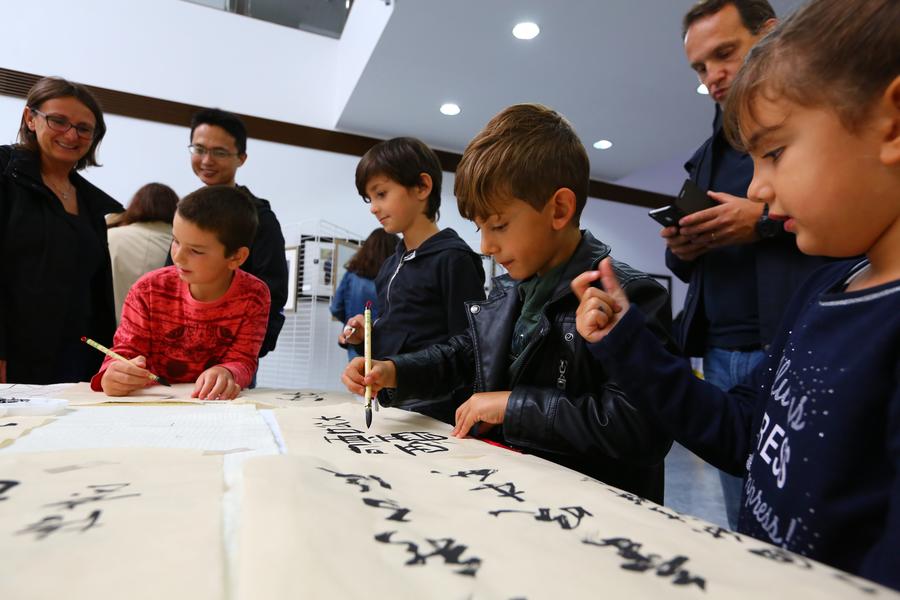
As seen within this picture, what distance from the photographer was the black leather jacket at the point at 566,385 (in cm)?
64

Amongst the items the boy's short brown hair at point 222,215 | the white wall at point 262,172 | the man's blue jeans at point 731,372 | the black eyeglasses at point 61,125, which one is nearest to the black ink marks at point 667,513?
the man's blue jeans at point 731,372

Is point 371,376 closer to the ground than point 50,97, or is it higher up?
closer to the ground

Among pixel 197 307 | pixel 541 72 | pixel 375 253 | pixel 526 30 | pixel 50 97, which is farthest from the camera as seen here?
pixel 541 72

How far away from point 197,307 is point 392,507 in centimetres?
102

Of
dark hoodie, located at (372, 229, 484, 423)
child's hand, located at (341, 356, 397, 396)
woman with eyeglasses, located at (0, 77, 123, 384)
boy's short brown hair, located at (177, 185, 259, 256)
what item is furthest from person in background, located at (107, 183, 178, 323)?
child's hand, located at (341, 356, 397, 396)

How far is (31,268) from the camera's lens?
1.38 metres

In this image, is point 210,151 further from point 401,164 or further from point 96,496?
point 96,496

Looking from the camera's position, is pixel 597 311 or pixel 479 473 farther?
pixel 597 311

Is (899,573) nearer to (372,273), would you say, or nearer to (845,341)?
(845,341)

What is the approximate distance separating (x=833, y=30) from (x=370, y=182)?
115 cm

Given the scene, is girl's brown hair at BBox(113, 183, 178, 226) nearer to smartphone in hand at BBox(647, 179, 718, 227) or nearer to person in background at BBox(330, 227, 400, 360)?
person in background at BBox(330, 227, 400, 360)

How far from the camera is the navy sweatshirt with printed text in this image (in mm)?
397

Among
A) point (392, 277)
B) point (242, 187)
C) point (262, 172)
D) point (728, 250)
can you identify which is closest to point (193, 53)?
point (262, 172)

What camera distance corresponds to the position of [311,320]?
10.8 ft
